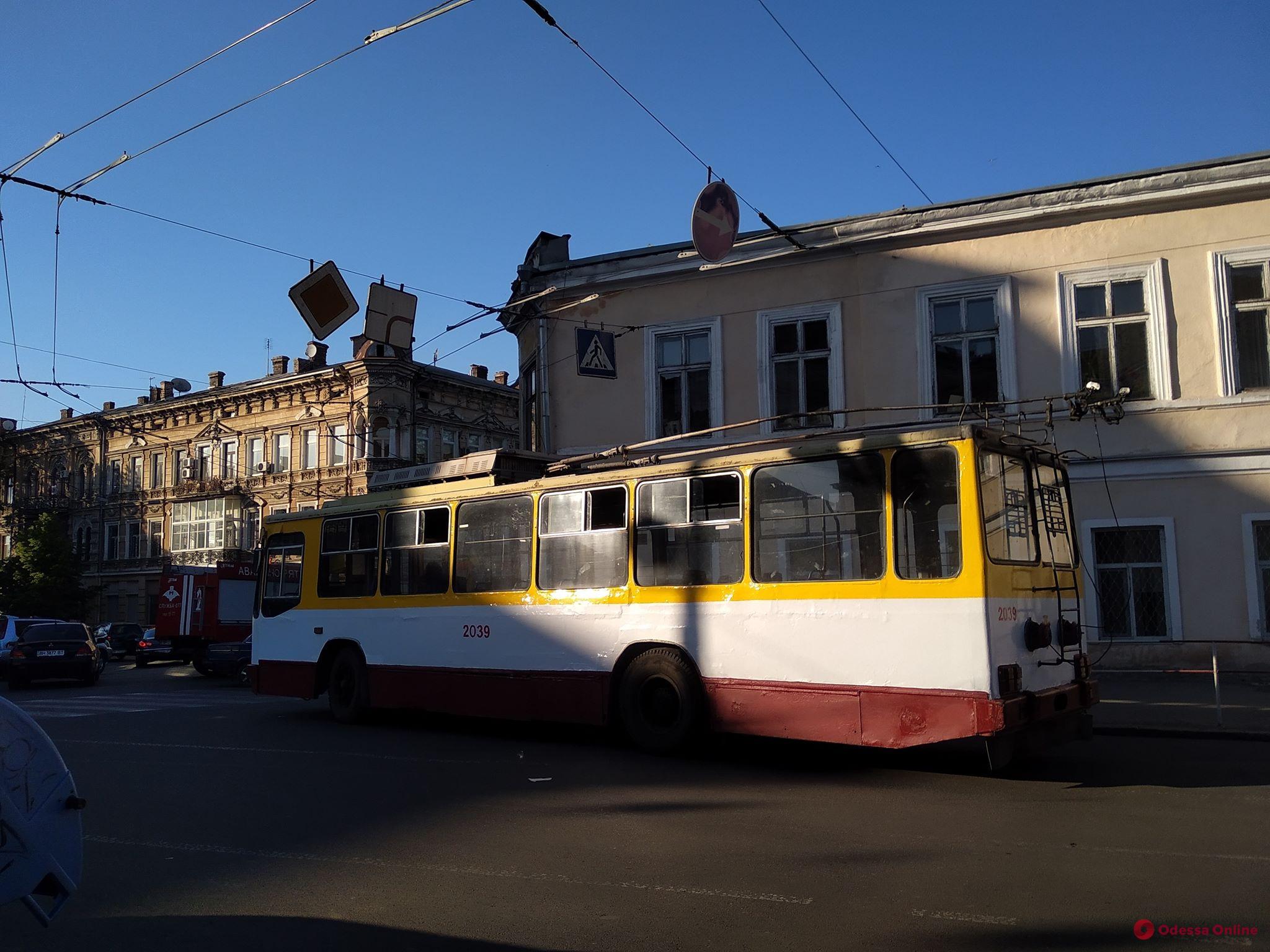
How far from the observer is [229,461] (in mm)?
52594

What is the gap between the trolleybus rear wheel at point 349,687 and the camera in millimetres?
13211

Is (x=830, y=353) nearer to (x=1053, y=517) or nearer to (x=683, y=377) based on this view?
(x=683, y=377)

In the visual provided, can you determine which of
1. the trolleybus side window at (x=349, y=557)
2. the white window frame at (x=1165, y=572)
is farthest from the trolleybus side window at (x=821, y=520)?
the white window frame at (x=1165, y=572)

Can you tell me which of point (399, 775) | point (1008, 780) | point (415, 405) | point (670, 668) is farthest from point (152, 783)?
point (415, 405)

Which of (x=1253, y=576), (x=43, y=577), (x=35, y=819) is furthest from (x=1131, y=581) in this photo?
(x=43, y=577)

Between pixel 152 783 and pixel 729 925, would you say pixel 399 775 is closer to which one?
pixel 152 783

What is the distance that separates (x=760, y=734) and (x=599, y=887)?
12.9 feet

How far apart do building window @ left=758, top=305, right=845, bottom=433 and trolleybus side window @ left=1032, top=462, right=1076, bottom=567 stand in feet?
29.1

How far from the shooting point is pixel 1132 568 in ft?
53.1

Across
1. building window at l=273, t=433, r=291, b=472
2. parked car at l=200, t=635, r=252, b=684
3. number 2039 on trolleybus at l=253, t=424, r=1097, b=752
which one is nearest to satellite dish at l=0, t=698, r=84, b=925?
number 2039 on trolleybus at l=253, t=424, r=1097, b=752

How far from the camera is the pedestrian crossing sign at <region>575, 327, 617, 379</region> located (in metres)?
18.4

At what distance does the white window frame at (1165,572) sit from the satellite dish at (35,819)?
14.7 metres

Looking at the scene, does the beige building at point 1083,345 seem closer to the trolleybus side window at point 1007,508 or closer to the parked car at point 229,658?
the trolleybus side window at point 1007,508

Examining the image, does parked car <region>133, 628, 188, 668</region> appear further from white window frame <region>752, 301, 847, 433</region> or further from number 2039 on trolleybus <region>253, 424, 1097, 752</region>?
white window frame <region>752, 301, 847, 433</region>
